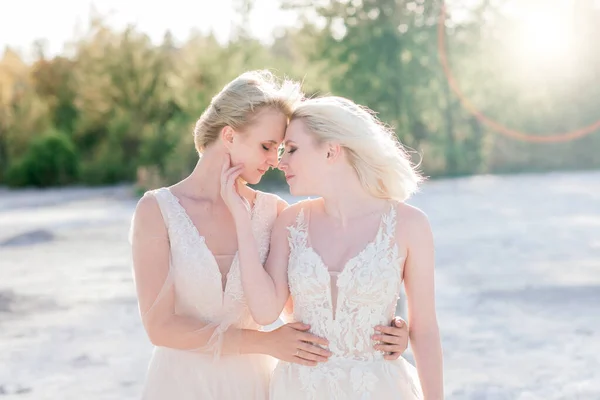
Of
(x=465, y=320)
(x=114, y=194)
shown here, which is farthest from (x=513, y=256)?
(x=114, y=194)

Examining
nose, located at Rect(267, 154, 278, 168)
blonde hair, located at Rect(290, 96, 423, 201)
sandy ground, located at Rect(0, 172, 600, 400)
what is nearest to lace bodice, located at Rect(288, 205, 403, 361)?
blonde hair, located at Rect(290, 96, 423, 201)

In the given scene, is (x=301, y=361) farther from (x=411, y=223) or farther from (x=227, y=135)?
(x=227, y=135)

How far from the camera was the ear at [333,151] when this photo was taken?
9.16 ft

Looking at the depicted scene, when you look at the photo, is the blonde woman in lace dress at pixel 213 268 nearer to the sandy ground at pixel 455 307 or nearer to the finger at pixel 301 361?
the finger at pixel 301 361

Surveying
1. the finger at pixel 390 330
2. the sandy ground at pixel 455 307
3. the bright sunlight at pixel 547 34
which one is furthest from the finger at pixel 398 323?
the bright sunlight at pixel 547 34

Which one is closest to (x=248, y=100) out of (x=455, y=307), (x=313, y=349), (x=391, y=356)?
(x=313, y=349)

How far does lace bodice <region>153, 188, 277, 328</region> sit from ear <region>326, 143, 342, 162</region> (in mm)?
411

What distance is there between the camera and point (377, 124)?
2916 millimetres

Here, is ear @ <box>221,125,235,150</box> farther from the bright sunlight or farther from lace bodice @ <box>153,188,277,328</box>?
A: the bright sunlight

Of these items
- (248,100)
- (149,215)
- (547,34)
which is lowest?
(547,34)

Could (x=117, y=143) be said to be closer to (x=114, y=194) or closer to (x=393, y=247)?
(x=114, y=194)

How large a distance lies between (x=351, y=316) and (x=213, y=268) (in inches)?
18.9

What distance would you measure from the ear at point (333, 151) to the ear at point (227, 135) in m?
0.32

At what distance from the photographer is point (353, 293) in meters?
2.76
